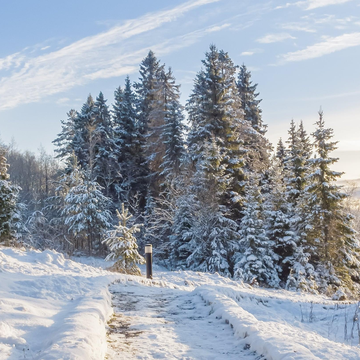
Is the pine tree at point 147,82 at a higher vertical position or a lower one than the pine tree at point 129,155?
higher

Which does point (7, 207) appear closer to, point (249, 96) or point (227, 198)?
point (227, 198)

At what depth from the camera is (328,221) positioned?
19.8 m

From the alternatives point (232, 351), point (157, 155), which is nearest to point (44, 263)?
point (232, 351)

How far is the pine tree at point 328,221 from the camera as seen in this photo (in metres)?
19.2

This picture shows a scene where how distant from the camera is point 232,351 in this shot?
3986mm

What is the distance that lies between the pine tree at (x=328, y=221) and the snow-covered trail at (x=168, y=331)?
1427 centimetres

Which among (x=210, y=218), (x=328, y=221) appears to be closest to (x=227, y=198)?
(x=210, y=218)

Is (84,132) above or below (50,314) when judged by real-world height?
above

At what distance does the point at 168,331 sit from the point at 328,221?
17.2m

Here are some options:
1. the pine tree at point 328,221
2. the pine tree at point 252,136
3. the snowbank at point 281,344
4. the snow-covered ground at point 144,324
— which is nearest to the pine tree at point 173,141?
the pine tree at point 252,136

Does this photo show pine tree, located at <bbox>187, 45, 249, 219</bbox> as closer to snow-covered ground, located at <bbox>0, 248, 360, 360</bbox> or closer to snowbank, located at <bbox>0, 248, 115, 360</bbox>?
snow-covered ground, located at <bbox>0, 248, 360, 360</bbox>

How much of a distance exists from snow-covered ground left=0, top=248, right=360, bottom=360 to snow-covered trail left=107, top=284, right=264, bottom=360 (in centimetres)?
1

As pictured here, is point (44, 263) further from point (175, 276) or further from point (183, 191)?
point (183, 191)

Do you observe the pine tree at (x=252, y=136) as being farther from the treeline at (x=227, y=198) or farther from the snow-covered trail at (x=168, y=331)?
the snow-covered trail at (x=168, y=331)
